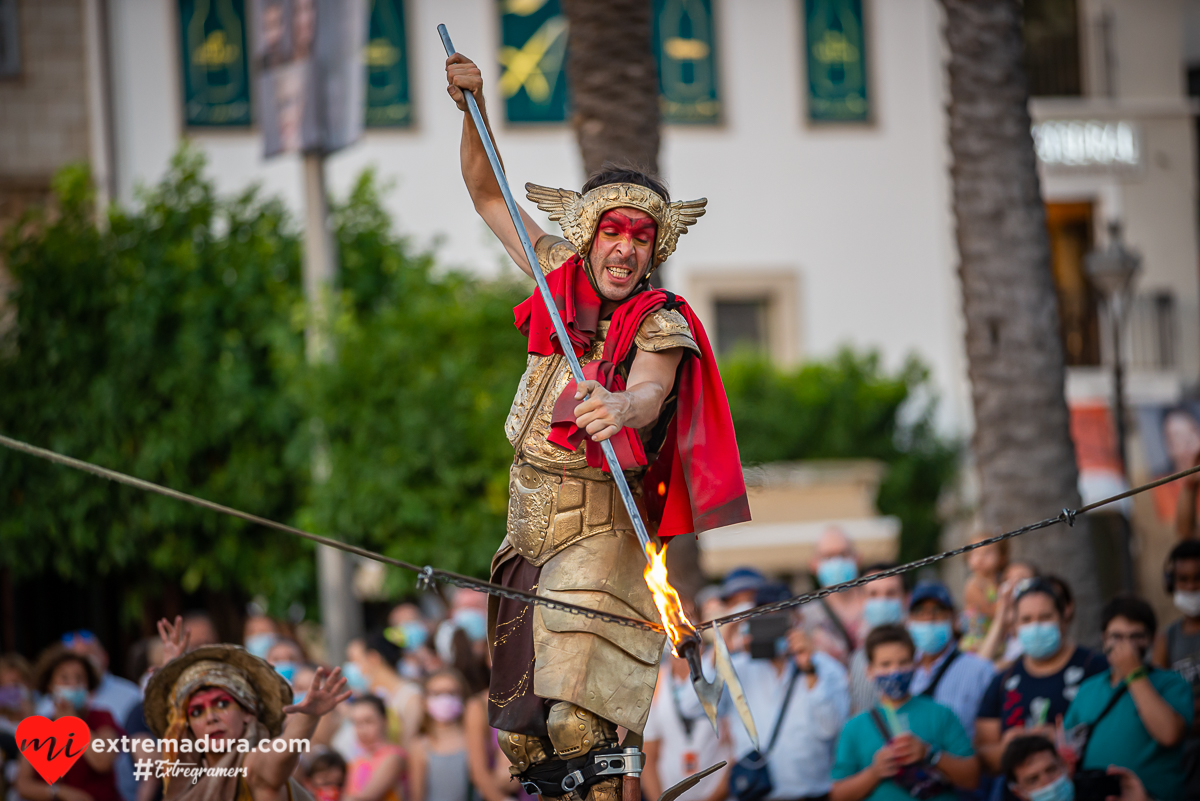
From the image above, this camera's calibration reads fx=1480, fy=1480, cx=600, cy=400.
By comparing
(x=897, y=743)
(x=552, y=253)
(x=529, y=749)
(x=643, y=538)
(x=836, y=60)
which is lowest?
(x=897, y=743)

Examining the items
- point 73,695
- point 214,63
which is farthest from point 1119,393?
point 214,63

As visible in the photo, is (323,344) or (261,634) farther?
(323,344)

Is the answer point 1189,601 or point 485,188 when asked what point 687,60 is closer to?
point 1189,601

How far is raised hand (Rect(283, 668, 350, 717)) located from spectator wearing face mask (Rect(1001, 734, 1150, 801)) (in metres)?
2.79

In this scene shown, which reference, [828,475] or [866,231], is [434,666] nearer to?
[828,475]

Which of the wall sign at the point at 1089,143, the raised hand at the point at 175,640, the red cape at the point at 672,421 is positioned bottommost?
the raised hand at the point at 175,640

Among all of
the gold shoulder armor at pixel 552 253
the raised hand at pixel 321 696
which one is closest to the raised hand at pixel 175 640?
the raised hand at pixel 321 696

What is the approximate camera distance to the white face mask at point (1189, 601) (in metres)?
6.65

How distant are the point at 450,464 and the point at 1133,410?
39.6 ft

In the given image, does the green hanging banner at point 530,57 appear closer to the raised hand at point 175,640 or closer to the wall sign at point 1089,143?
the wall sign at point 1089,143

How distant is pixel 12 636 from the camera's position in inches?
707

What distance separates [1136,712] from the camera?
6.14 m

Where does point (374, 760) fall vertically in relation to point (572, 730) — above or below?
below

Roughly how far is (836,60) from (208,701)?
20276 mm
